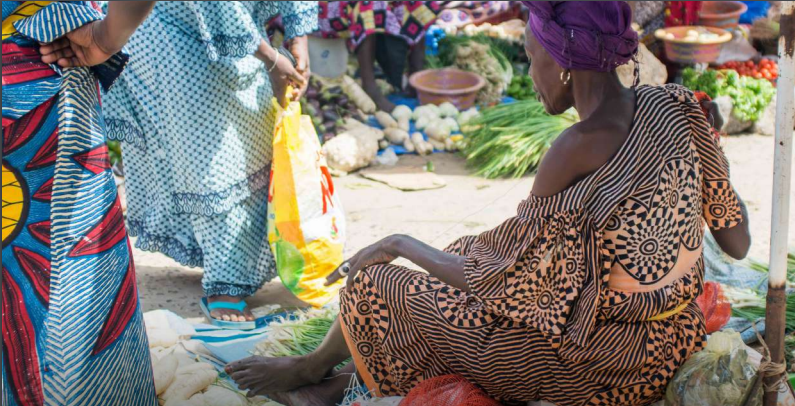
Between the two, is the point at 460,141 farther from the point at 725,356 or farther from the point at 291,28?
the point at 725,356

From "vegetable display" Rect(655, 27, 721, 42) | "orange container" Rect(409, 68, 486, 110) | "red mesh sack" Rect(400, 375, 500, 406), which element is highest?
"red mesh sack" Rect(400, 375, 500, 406)

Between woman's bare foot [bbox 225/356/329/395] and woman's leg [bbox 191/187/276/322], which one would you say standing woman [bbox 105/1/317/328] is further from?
woman's bare foot [bbox 225/356/329/395]

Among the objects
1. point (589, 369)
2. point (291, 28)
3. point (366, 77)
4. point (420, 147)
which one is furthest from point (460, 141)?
point (589, 369)

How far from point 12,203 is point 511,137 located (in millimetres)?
4161

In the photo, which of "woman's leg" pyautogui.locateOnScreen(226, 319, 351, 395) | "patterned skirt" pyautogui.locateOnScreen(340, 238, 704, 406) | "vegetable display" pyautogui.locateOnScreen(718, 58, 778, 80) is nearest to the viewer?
"patterned skirt" pyautogui.locateOnScreen(340, 238, 704, 406)

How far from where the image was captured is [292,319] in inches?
142

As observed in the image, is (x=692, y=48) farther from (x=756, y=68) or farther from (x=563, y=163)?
(x=563, y=163)

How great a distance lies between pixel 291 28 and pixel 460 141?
2.86m

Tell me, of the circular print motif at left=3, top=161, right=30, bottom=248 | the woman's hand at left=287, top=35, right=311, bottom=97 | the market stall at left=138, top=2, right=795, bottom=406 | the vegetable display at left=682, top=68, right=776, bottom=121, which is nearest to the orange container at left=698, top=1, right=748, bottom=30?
the market stall at left=138, top=2, right=795, bottom=406

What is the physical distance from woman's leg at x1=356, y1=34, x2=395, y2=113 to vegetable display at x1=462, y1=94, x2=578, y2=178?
3.00 feet

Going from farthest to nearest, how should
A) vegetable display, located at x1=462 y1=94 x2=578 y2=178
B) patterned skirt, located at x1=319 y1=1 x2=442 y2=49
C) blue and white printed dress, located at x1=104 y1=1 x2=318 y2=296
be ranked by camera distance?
patterned skirt, located at x1=319 y1=1 x2=442 y2=49 → vegetable display, located at x1=462 y1=94 x2=578 y2=178 → blue and white printed dress, located at x1=104 y1=1 x2=318 y2=296

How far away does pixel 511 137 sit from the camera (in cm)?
582

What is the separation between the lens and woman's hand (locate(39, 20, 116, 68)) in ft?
6.84

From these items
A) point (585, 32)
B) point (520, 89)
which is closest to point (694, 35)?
point (520, 89)
